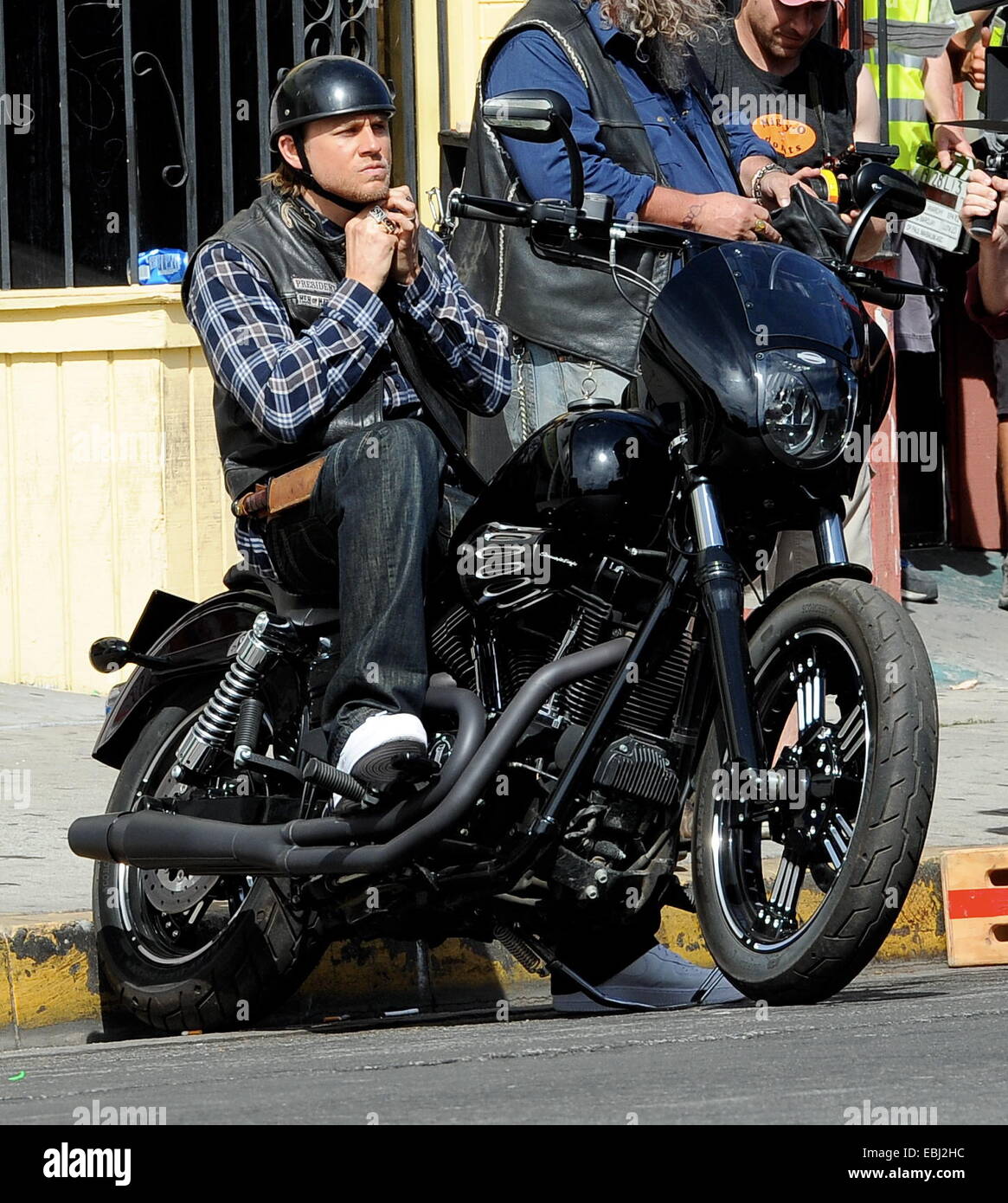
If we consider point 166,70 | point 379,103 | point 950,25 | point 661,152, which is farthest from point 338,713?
point 950,25

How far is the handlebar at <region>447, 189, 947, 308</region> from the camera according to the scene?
3.86 metres

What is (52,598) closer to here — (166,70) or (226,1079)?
(166,70)

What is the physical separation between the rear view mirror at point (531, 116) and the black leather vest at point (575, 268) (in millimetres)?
1069

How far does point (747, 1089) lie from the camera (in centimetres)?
271

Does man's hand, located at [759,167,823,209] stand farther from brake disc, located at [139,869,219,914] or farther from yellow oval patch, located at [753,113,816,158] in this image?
brake disc, located at [139,869,219,914]

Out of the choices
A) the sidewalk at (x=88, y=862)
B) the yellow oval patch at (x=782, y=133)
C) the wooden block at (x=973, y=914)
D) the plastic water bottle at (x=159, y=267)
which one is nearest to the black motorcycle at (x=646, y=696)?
the sidewalk at (x=88, y=862)

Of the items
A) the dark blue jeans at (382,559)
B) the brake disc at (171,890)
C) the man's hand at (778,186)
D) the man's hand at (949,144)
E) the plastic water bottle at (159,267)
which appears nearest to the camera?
the dark blue jeans at (382,559)

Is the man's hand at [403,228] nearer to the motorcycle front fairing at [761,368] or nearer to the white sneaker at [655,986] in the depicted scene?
the motorcycle front fairing at [761,368]

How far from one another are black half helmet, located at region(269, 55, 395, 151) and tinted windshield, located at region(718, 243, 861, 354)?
93 centimetres

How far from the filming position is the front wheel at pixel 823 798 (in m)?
3.32

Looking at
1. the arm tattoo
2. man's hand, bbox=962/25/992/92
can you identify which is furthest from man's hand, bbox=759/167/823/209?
man's hand, bbox=962/25/992/92

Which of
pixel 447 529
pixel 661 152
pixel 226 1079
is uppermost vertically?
pixel 661 152

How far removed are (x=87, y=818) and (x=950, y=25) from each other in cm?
599

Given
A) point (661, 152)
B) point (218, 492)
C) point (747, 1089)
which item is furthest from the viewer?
point (218, 492)
